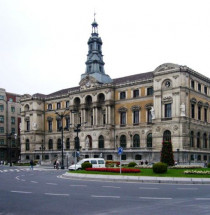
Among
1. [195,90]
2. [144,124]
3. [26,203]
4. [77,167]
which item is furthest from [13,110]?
[26,203]

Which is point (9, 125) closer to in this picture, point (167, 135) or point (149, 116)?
point (149, 116)

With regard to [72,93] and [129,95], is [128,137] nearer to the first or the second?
[129,95]

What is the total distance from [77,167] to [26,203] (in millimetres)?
29855

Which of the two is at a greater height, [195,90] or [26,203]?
[195,90]

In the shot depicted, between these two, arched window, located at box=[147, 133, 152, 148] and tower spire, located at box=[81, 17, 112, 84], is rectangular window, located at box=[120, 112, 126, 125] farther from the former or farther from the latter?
tower spire, located at box=[81, 17, 112, 84]

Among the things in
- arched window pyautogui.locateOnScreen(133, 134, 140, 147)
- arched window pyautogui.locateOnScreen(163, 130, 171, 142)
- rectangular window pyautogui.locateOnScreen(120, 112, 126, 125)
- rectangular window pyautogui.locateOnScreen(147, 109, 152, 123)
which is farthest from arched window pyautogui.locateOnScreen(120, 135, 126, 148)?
arched window pyautogui.locateOnScreen(163, 130, 171, 142)

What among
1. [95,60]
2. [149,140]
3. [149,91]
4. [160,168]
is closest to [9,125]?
[95,60]

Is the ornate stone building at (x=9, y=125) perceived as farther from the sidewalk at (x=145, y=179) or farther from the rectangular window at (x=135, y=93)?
the sidewalk at (x=145, y=179)

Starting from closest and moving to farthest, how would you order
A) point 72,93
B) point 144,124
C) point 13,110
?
point 144,124 → point 72,93 → point 13,110

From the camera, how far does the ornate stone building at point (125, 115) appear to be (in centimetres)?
6681

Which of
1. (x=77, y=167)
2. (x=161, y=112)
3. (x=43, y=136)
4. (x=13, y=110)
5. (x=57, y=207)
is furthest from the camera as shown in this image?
(x=13, y=110)

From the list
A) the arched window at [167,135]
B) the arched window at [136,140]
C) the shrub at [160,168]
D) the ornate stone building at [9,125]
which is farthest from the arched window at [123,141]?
the shrub at [160,168]

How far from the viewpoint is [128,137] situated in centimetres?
7662

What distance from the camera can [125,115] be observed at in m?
78.2
